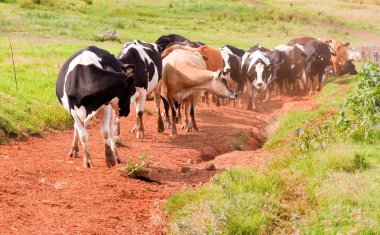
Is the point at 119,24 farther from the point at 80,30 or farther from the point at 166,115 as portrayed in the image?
the point at 166,115

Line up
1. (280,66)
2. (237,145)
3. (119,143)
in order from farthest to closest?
(280,66) → (237,145) → (119,143)

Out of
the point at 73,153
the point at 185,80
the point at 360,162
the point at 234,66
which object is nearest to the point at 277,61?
the point at 234,66

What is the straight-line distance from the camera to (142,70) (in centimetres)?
1441

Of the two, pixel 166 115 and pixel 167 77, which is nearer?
pixel 167 77

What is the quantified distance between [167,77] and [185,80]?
0.59 meters

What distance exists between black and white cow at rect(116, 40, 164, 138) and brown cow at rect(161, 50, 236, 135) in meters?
0.42

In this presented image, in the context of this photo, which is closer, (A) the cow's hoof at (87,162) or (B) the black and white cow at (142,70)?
(A) the cow's hoof at (87,162)

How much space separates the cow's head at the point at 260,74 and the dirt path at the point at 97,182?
6259mm

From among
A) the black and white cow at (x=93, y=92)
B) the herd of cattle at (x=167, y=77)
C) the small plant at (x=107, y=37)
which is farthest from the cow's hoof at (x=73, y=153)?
the small plant at (x=107, y=37)

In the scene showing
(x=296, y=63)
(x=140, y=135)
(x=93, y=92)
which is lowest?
(x=296, y=63)

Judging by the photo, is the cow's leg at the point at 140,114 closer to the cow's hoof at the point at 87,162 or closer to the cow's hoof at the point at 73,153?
the cow's hoof at the point at 73,153

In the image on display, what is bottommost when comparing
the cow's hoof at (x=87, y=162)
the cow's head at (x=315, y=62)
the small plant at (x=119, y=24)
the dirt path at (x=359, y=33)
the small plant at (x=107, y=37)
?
the dirt path at (x=359, y=33)

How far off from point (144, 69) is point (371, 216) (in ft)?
28.0

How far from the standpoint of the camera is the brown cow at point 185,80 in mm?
15181
